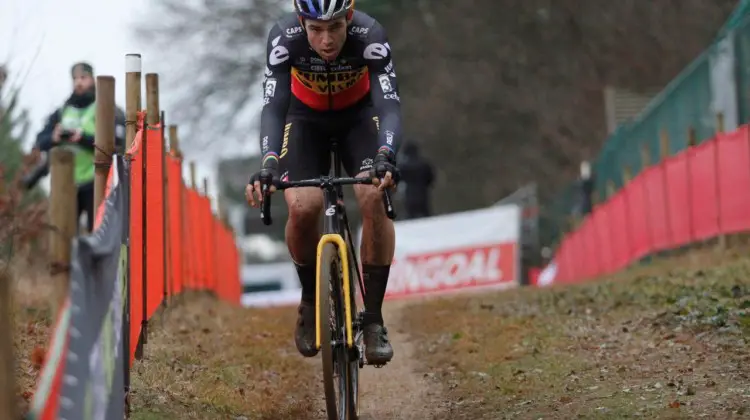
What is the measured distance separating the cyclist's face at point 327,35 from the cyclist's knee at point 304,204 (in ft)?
2.33

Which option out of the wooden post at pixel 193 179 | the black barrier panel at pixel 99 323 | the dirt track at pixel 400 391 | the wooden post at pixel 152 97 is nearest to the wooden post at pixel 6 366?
the black barrier panel at pixel 99 323

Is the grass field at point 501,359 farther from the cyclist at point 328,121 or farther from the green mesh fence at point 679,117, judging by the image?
the green mesh fence at point 679,117

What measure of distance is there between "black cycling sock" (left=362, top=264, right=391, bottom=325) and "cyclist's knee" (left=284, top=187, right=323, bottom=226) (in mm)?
445

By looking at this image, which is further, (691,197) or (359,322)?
(691,197)

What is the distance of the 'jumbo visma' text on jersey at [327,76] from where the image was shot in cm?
714

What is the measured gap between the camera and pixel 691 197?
1634 cm

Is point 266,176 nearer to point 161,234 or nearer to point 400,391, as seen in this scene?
point 400,391

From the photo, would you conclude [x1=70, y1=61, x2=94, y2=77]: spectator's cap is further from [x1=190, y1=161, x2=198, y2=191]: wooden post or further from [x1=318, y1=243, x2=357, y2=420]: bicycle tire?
[x1=318, y1=243, x2=357, y2=420]: bicycle tire

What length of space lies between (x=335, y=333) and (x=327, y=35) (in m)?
1.51

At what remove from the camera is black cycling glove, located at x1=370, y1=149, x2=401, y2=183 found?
6758 millimetres

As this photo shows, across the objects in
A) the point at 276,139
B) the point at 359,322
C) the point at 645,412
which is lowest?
the point at 645,412

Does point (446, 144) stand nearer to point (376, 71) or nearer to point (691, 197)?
point (691, 197)

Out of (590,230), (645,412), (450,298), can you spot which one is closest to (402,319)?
(450,298)

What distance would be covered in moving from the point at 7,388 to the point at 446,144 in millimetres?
40055
